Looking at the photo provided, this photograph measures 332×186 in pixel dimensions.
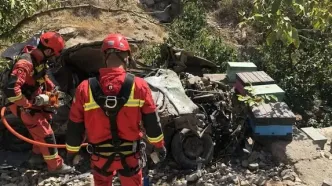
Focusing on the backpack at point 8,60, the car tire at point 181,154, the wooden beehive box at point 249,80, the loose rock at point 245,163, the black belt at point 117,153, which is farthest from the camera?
the wooden beehive box at point 249,80

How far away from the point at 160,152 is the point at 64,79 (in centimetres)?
267

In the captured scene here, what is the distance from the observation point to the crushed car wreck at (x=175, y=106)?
5867 mm

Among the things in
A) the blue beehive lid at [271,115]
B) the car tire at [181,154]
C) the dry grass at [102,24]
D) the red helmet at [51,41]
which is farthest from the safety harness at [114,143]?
the dry grass at [102,24]

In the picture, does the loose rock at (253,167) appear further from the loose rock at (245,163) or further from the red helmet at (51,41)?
the red helmet at (51,41)

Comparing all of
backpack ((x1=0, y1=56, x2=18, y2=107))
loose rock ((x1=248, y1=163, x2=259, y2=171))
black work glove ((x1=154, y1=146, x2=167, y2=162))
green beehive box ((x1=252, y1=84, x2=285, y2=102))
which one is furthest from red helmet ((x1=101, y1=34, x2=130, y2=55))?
green beehive box ((x1=252, y1=84, x2=285, y2=102))

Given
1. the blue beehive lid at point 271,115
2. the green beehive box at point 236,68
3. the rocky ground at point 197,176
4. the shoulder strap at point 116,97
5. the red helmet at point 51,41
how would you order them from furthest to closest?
1. the green beehive box at point 236,68
2. the blue beehive lid at point 271,115
3. the rocky ground at point 197,176
4. the red helmet at point 51,41
5. the shoulder strap at point 116,97

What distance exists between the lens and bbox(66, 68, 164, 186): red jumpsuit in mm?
3826

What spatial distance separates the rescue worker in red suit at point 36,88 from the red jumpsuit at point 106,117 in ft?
4.68

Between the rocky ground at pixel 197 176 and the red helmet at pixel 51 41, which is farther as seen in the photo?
the rocky ground at pixel 197 176

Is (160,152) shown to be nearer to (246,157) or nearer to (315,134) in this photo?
(246,157)

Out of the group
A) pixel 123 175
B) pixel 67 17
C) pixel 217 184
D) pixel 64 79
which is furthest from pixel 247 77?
pixel 67 17

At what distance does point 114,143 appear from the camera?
4062mm

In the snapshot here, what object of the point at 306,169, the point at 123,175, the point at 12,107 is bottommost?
the point at 306,169

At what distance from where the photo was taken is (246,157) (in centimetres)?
641
